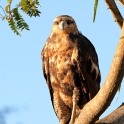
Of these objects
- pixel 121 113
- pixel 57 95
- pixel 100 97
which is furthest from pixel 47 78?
pixel 100 97

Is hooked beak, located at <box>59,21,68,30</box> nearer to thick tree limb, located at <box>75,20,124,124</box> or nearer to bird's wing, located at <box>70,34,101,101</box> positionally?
bird's wing, located at <box>70,34,101,101</box>

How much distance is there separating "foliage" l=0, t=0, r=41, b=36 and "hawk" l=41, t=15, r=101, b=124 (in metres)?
2.36

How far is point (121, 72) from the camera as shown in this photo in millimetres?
2730

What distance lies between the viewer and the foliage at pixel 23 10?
9.27 feet

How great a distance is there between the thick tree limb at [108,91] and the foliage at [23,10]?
0.62 m

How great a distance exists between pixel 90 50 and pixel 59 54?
0.41 metres

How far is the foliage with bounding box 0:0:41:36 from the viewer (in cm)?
283

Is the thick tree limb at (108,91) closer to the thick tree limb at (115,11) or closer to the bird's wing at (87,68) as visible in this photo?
the thick tree limb at (115,11)

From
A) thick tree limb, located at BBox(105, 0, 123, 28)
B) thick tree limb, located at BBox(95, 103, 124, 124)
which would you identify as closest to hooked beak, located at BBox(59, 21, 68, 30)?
thick tree limb, located at BBox(105, 0, 123, 28)

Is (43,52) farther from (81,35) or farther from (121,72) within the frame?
(121,72)

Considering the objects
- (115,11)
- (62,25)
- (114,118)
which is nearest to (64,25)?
(62,25)

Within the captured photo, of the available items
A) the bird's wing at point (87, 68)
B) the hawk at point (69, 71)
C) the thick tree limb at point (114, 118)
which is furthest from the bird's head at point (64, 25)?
the thick tree limb at point (114, 118)

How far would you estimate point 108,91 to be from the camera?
2.85 m

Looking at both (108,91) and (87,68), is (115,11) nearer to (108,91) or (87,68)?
(108,91)
